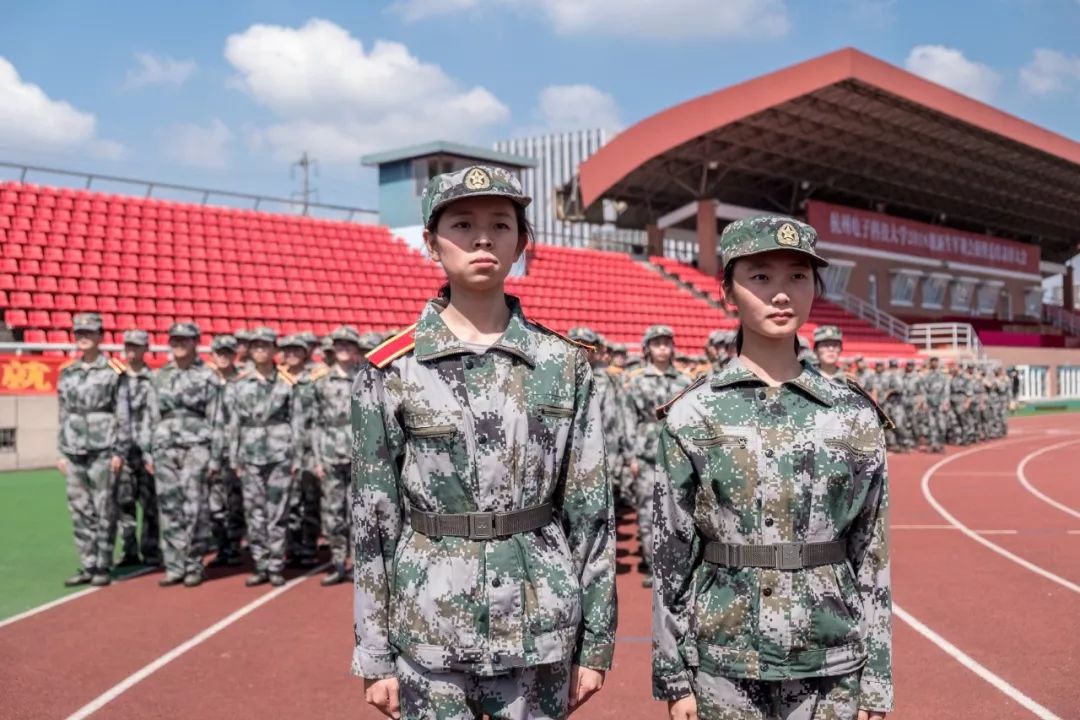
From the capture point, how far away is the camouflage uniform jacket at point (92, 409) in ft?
23.7

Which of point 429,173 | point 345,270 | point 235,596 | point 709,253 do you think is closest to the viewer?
point 235,596

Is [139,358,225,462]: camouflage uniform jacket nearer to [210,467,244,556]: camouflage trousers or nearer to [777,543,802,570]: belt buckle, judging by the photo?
[210,467,244,556]: camouflage trousers

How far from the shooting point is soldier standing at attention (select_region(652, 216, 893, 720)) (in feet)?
7.42

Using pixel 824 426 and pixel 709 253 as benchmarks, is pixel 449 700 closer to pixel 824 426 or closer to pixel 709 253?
pixel 824 426

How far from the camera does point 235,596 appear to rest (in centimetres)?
682

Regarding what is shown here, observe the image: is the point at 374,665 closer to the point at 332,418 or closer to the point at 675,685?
the point at 675,685

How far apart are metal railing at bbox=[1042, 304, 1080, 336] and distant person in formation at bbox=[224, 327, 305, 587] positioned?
48.4 meters

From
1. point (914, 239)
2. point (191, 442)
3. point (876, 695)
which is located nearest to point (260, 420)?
point (191, 442)

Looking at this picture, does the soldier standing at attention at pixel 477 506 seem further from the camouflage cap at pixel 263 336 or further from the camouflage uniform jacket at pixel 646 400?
the camouflage cap at pixel 263 336

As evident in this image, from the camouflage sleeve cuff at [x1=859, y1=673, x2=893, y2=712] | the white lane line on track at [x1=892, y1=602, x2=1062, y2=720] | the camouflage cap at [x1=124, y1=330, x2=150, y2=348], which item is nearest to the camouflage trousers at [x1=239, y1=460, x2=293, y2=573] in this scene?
the camouflage cap at [x1=124, y1=330, x2=150, y2=348]

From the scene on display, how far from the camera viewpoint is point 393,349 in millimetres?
2314

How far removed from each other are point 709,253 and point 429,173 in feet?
30.6

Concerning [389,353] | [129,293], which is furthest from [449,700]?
[129,293]

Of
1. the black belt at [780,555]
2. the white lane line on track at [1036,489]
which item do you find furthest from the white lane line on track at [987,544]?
the black belt at [780,555]
